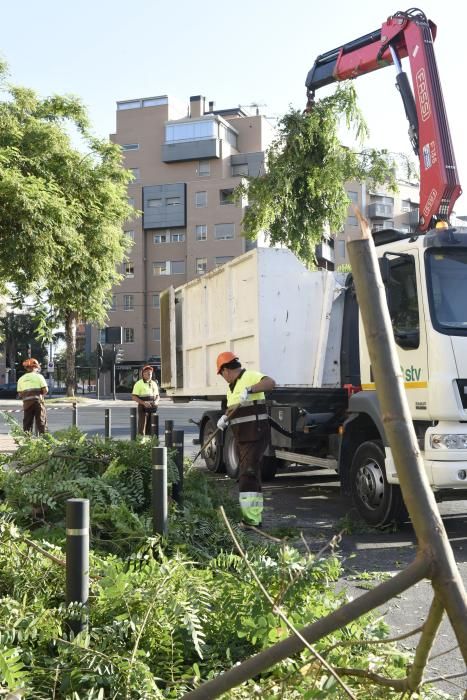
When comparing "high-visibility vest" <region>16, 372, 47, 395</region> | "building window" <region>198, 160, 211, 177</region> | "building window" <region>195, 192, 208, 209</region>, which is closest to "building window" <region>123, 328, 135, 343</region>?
"building window" <region>195, 192, 208, 209</region>

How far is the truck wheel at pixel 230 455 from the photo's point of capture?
9938mm

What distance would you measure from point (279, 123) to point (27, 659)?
1635cm

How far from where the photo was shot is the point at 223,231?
200 feet

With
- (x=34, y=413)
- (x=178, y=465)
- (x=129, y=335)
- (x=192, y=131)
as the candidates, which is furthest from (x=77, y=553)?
(x=192, y=131)

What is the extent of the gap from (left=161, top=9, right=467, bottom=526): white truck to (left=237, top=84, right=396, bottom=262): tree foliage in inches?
168

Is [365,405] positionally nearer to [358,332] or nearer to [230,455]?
[358,332]

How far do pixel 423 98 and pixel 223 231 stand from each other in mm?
52697

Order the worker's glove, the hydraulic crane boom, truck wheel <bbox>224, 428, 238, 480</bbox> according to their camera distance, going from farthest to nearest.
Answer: truck wheel <bbox>224, 428, 238, 480</bbox> < the hydraulic crane boom < the worker's glove

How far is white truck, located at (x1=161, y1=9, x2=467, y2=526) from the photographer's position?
6.33 meters

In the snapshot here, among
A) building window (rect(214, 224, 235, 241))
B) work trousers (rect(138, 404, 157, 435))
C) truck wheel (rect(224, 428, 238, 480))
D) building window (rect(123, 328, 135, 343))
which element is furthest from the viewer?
building window (rect(123, 328, 135, 343))

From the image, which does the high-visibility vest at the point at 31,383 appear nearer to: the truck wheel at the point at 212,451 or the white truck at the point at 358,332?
the white truck at the point at 358,332

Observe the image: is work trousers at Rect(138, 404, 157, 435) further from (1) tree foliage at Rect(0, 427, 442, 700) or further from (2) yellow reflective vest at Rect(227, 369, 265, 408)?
(1) tree foliage at Rect(0, 427, 442, 700)

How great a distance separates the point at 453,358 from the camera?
6.29 metres

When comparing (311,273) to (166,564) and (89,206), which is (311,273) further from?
(89,206)
